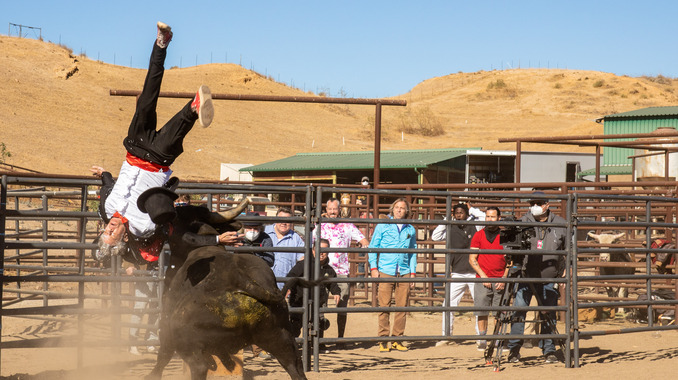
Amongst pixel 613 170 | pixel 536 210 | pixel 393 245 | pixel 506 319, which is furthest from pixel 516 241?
pixel 613 170

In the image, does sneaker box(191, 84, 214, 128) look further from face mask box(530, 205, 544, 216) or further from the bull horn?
face mask box(530, 205, 544, 216)

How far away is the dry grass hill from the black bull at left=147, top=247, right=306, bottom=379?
3228 cm

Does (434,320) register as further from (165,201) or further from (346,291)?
(165,201)

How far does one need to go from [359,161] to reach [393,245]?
24583 mm

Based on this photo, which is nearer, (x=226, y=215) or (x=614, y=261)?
(x=226, y=215)

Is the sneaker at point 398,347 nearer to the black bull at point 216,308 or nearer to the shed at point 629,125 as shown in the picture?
the black bull at point 216,308

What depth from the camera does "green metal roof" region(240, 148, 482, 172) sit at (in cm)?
3127

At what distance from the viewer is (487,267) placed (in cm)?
813

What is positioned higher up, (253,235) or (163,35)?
(163,35)

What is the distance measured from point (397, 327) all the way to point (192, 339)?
415cm

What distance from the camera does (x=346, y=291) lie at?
8445 millimetres

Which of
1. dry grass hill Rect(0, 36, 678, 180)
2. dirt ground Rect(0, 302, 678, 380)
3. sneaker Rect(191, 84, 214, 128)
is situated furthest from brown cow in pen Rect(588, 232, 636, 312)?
dry grass hill Rect(0, 36, 678, 180)

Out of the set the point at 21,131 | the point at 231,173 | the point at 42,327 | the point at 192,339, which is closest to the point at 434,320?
the point at 42,327

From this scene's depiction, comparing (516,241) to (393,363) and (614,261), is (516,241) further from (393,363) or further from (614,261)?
(614,261)
